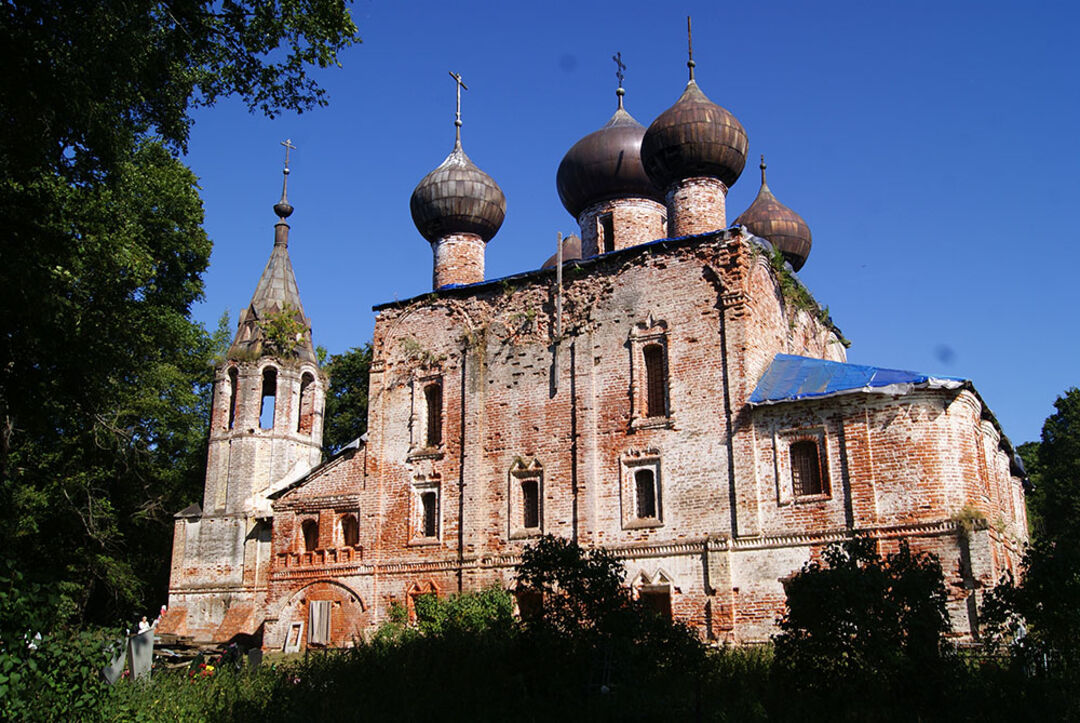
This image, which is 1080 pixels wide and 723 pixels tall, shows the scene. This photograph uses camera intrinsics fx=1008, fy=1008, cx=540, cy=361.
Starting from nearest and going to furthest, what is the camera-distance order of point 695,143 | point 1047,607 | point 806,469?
point 1047,607
point 806,469
point 695,143

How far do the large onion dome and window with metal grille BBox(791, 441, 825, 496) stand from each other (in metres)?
6.97

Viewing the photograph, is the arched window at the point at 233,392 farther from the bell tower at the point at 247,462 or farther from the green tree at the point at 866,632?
the green tree at the point at 866,632

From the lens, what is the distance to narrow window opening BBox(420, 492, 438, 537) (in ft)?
61.6

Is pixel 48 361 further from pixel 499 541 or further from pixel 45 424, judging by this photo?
pixel 499 541

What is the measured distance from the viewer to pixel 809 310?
2002 cm

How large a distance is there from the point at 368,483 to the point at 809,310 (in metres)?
9.31

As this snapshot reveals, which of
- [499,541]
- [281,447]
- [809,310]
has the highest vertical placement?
[809,310]

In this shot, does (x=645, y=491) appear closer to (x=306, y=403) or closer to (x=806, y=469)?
(x=806, y=469)

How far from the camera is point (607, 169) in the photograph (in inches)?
824

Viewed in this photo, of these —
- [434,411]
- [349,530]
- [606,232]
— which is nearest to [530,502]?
[434,411]

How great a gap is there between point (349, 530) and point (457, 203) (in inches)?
282

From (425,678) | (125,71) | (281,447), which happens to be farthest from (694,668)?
(281,447)

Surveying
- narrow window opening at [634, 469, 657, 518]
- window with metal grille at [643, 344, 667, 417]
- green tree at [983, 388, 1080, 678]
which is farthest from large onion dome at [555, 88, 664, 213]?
green tree at [983, 388, 1080, 678]

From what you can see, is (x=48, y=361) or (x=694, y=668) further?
(x=48, y=361)
